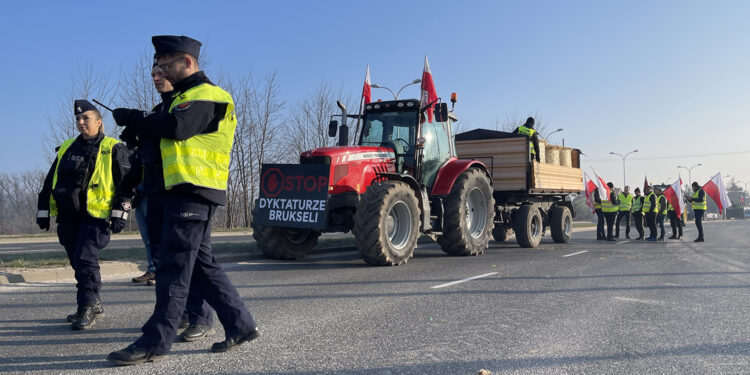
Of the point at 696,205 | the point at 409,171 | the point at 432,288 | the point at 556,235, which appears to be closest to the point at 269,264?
the point at 409,171

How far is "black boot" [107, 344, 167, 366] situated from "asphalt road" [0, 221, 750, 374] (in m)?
0.05

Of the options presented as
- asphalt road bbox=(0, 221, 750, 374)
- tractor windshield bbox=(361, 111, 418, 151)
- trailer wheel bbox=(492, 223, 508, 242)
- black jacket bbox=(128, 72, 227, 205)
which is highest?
tractor windshield bbox=(361, 111, 418, 151)

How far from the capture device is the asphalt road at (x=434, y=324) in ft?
11.0

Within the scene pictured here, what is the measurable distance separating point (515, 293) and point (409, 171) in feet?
13.2

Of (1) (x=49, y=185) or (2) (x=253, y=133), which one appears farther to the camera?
(2) (x=253, y=133)

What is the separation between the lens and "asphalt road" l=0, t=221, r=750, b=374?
3.35 meters

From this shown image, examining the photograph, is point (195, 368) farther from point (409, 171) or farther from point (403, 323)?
point (409, 171)

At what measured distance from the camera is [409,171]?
9.67m

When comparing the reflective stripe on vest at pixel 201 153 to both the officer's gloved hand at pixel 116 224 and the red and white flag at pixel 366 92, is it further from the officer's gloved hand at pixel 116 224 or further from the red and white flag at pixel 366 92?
the red and white flag at pixel 366 92

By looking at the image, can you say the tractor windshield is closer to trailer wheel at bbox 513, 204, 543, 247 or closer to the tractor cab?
the tractor cab

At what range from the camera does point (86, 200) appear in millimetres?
4340

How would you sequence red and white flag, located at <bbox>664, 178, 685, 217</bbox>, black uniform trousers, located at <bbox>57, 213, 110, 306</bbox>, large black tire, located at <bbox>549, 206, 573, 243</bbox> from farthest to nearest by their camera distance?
red and white flag, located at <bbox>664, 178, 685, 217</bbox>
large black tire, located at <bbox>549, 206, 573, 243</bbox>
black uniform trousers, located at <bbox>57, 213, 110, 306</bbox>

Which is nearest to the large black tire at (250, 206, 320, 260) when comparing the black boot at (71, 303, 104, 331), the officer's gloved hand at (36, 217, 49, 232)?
the officer's gloved hand at (36, 217, 49, 232)

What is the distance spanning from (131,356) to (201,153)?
123cm
